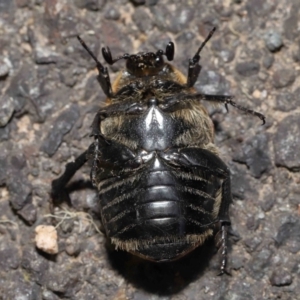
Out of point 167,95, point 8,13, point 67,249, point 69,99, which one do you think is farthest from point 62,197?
point 8,13

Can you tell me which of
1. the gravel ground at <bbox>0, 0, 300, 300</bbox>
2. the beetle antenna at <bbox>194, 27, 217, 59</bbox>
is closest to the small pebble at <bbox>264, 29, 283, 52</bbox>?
the gravel ground at <bbox>0, 0, 300, 300</bbox>

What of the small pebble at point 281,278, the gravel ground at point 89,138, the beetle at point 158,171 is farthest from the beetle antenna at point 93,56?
the small pebble at point 281,278

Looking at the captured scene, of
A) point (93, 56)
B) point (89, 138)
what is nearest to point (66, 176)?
point (89, 138)

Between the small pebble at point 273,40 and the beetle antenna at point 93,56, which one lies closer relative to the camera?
the beetle antenna at point 93,56

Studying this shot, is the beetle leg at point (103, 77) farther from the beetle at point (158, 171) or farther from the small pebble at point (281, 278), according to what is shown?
the small pebble at point (281, 278)

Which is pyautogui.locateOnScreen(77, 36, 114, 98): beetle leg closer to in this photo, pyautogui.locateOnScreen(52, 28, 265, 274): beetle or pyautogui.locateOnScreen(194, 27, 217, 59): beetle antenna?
pyautogui.locateOnScreen(52, 28, 265, 274): beetle
